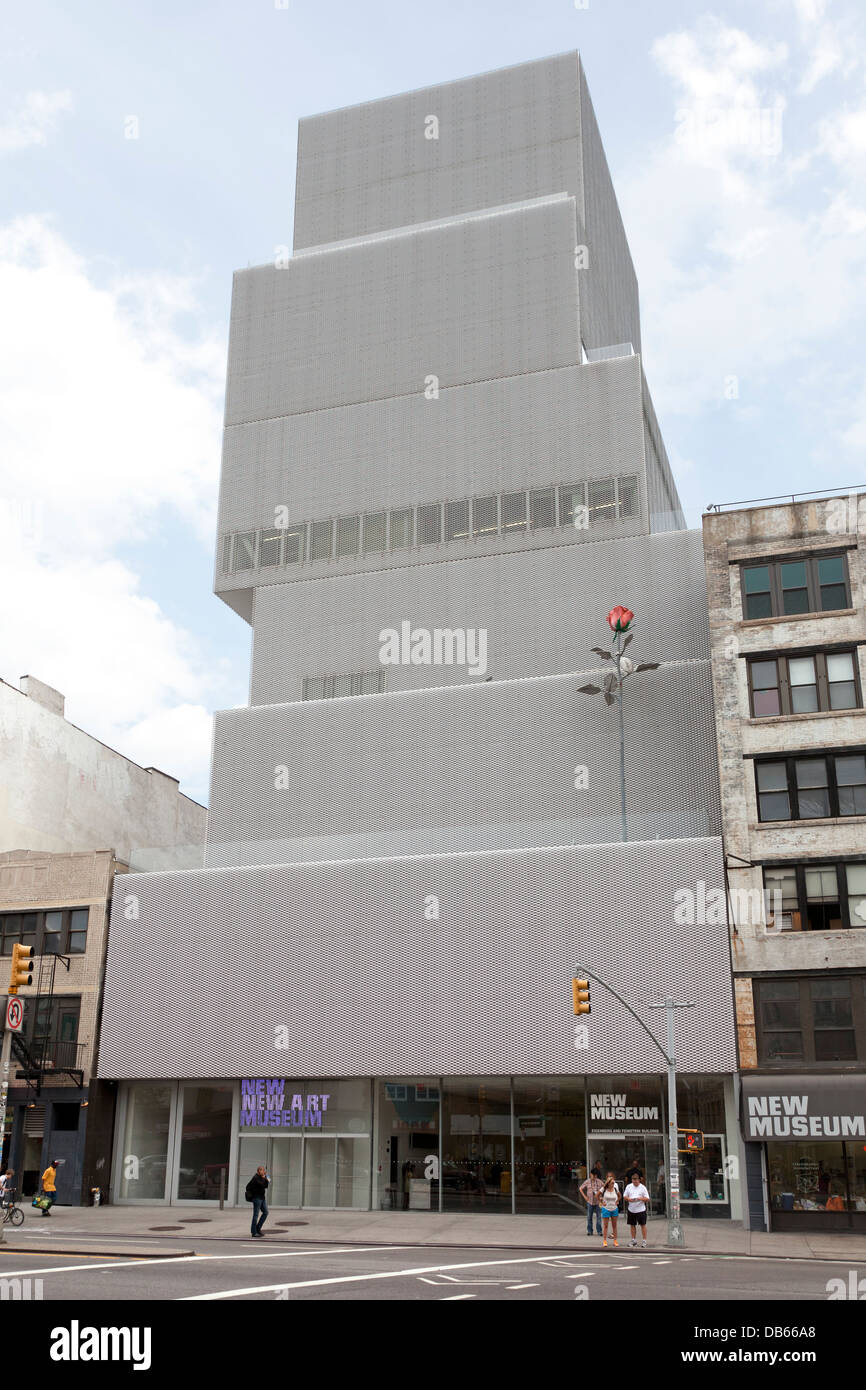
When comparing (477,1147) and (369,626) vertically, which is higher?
(369,626)

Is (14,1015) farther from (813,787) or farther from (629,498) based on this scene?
(629,498)

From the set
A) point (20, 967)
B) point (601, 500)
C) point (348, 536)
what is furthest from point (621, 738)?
point (20, 967)

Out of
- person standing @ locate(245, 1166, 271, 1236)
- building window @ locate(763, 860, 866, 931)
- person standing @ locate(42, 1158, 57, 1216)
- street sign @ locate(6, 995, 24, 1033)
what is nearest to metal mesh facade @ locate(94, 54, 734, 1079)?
building window @ locate(763, 860, 866, 931)

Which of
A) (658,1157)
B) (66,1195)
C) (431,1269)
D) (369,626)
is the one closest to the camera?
(431,1269)

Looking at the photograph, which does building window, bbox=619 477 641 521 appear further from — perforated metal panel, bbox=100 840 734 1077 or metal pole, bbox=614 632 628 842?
perforated metal panel, bbox=100 840 734 1077

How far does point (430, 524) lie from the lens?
50812mm

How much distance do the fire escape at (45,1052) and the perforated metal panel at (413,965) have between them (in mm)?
1207

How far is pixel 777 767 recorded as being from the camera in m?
37.4

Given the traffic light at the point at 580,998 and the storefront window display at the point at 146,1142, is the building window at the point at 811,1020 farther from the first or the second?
the storefront window display at the point at 146,1142

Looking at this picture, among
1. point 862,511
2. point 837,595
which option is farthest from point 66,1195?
point 862,511

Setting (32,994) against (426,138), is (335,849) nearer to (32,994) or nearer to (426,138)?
(32,994)

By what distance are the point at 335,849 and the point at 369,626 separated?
11.9 metres

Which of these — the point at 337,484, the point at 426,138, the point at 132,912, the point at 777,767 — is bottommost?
the point at 132,912

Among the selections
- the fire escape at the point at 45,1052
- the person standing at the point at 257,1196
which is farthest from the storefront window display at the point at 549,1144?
the fire escape at the point at 45,1052
